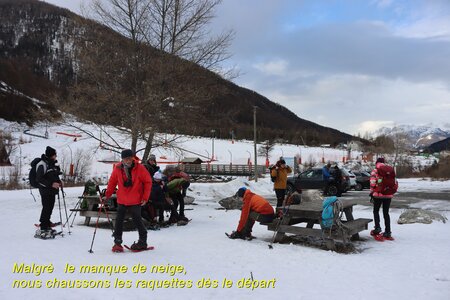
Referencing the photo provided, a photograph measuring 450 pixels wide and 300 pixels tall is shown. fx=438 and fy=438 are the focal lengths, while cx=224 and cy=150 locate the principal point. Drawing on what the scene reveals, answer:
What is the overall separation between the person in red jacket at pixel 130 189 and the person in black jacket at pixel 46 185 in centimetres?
173

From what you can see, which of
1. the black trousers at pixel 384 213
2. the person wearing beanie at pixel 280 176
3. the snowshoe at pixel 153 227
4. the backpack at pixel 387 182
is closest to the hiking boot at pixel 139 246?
the snowshoe at pixel 153 227

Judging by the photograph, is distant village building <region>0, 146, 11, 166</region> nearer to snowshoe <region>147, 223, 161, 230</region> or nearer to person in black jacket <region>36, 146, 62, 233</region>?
snowshoe <region>147, 223, 161, 230</region>

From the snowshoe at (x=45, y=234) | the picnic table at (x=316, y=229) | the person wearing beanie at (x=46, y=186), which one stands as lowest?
the snowshoe at (x=45, y=234)

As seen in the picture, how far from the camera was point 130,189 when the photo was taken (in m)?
7.53

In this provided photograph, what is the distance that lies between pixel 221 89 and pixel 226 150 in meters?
74.5

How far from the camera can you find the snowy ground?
5.43 metres

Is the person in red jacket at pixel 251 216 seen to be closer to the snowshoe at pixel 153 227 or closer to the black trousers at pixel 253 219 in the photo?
the black trousers at pixel 253 219

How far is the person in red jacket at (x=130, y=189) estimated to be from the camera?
7508mm

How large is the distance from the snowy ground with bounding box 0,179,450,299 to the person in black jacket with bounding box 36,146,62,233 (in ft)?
1.56

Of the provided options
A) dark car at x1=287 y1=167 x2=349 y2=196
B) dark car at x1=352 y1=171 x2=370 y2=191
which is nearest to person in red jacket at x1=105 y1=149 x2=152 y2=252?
dark car at x1=287 y1=167 x2=349 y2=196

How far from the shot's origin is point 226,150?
9044cm

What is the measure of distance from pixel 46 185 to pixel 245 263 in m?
4.32

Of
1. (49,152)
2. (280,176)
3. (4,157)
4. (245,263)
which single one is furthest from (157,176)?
(4,157)

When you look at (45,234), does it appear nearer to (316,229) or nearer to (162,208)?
(162,208)
